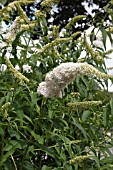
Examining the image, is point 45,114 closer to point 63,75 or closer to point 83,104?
point 83,104

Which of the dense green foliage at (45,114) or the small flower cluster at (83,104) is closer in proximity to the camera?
the small flower cluster at (83,104)

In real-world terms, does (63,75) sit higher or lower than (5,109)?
higher

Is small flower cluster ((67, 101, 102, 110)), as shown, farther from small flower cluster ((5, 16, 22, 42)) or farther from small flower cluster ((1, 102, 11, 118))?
small flower cluster ((5, 16, 22, 42))

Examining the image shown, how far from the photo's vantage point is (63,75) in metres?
1.79

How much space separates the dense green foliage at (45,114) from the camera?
2273mm

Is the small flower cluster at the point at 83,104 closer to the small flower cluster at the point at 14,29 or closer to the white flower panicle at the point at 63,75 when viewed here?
the white flower panicle at the point at 63,75

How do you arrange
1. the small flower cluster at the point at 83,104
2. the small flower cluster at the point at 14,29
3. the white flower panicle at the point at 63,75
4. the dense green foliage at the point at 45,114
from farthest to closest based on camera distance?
the small flower cluster at the point at 14,29, the dense green foliage at the point at 45,114, the small flower cluster at the point at 83,104, the white flower panicle at the point at 63,75

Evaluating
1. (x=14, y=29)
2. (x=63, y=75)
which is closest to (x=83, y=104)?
(x=63, y=75)

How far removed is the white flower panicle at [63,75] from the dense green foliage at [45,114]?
179 mm

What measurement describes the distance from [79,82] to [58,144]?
62 centimetres

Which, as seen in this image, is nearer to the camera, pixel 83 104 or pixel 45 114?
pixel 83 104

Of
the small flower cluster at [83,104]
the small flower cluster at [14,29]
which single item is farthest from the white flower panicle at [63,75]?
the small flower cluster at [14,29]

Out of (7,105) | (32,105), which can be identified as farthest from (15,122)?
(7,105)

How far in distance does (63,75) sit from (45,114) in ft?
1.91
